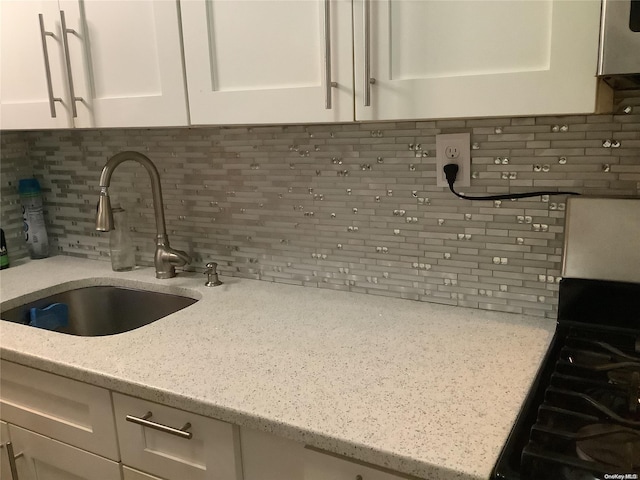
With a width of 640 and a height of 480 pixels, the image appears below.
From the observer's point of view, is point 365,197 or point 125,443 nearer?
point 125,443

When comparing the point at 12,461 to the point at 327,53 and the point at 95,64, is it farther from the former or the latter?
the point at 327,53

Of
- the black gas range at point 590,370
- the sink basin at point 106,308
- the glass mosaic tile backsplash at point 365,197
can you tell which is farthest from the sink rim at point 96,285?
the black gas range at point 590,370

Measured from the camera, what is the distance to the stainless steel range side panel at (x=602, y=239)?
1109 millimetres

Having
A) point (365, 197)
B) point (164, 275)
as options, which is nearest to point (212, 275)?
point (164, 275)

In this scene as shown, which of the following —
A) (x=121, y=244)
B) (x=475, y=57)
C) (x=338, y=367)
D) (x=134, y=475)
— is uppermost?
(x=475, y=57)

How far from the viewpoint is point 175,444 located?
1071 millimetres

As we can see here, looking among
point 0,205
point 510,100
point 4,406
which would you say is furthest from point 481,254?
point 0,205

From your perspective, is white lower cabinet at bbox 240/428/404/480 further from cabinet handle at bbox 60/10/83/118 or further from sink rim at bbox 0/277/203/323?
cabinet handle at bbox 60/10/83/118

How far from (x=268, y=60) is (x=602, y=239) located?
767 mm

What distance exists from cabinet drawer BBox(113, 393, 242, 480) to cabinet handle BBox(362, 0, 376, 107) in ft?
2.11

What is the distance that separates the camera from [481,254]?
4.27ft

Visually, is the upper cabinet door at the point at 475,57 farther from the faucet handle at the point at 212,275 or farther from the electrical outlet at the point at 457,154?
the faucet handle at the point at 212,275

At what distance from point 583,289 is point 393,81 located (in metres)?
0.58

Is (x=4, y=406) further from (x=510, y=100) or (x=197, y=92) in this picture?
(x=510, y=100)
